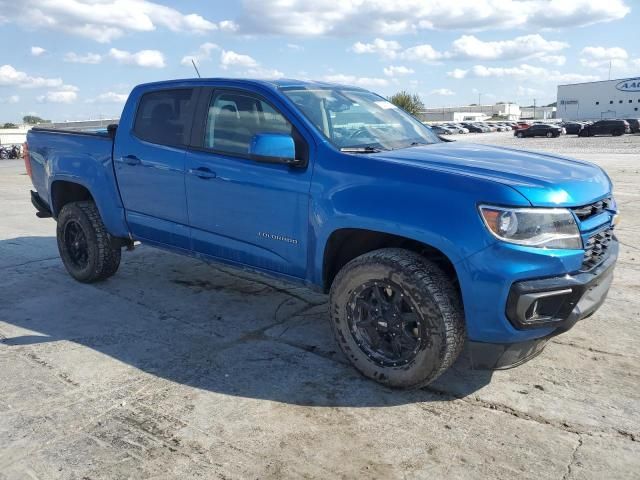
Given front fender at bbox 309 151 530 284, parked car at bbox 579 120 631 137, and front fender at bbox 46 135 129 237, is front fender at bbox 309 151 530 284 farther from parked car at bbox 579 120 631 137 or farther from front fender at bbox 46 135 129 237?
parked car at bbox 579 120 631 137

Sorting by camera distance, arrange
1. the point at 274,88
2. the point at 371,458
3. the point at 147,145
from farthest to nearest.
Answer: the point at 147,145
the point at 274,88
the point at 371,458

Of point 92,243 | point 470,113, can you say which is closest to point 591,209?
point 92,243

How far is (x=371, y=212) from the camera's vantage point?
Result: 3.28 metres

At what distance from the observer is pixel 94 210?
5434 millimetres

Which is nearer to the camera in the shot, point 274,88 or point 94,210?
point 274,88

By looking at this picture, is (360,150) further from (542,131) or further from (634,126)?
(542,131)

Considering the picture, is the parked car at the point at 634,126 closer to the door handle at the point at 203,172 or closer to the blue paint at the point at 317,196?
the blue paint at the point at 317,196

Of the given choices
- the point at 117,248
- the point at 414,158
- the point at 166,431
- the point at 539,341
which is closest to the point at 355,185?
the point at 414,158

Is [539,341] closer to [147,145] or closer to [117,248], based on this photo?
[147,145]

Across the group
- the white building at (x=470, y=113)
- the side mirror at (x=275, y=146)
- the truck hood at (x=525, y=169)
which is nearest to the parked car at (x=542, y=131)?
the truck hood at (x=525, y=169)

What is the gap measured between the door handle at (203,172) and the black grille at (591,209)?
243 cm

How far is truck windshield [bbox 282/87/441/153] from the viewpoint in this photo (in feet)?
12.6

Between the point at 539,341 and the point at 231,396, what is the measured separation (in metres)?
1.77

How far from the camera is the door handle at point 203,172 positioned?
4152 mm
